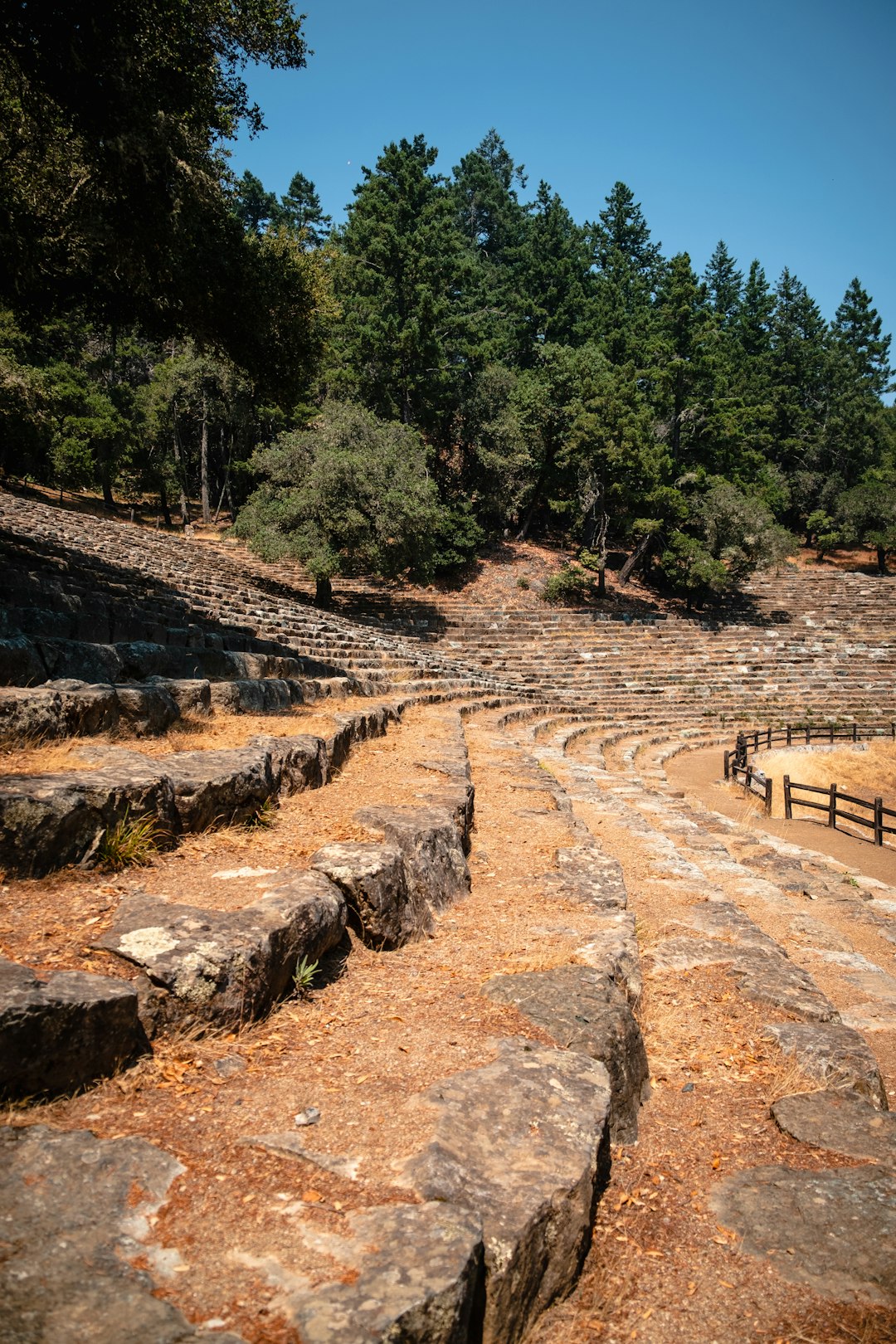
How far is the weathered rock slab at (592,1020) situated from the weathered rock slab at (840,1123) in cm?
71

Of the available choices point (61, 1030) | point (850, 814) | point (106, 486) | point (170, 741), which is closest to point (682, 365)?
point (106, 486)

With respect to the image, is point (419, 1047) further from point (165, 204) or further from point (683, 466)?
point (683, 466)

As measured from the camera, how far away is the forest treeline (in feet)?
31.6

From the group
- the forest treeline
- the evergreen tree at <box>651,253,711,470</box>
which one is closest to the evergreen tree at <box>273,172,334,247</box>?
the forest treeline

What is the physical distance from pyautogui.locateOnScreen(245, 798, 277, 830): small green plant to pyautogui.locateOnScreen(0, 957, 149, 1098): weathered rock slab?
2256 mm

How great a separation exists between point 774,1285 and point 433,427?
38.0 meters

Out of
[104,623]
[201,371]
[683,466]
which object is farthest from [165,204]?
[683,466]

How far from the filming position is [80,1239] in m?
2.00

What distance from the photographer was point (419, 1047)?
3371 millimetres

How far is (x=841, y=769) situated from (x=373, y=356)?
27.8 metres

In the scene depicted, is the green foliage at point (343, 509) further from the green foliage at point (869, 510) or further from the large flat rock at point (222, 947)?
the green foliage at point (869, 510)

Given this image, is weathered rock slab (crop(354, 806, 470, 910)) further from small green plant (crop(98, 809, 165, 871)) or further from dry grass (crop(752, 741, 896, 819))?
dry grass (crop(752, 741, 896, 819))

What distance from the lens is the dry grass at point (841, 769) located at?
17.8 m

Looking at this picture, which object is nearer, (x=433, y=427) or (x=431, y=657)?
(x=431, y=657)
